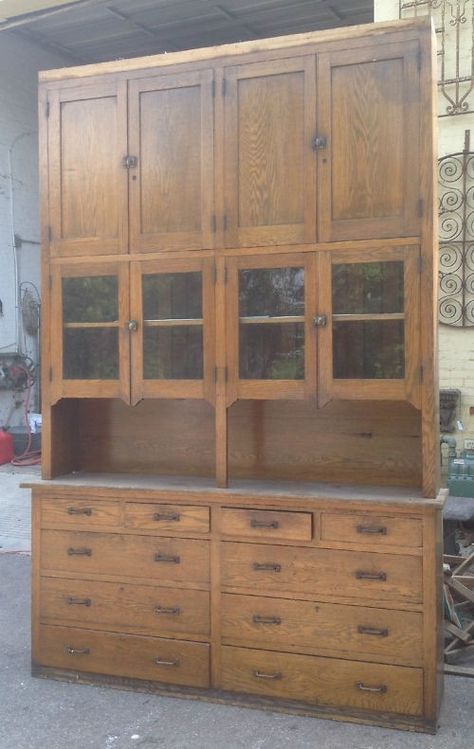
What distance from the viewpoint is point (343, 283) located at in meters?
3.04

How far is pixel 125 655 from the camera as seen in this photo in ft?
10.8

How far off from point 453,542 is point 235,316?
8.10 feet

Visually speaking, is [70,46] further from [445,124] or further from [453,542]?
[453,542]

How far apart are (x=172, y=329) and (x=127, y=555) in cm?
102

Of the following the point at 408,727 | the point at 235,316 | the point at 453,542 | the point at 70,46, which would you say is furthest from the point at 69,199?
the point at 70,46

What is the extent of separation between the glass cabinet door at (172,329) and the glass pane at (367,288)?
1.82 feet

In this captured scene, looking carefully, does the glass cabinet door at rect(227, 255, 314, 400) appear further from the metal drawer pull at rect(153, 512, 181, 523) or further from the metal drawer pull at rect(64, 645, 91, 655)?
the metal drawer pull at rect(64, 645, 91, 655)

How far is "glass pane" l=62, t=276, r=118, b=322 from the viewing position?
11.0ft

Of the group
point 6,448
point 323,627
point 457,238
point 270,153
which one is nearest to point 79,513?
point 323,627

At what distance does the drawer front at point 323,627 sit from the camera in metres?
2.93

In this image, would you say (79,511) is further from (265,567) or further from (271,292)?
(271,292)

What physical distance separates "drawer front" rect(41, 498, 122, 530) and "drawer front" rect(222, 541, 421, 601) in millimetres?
541

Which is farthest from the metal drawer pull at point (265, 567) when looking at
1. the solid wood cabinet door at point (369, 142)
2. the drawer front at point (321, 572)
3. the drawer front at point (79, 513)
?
the solid wood cabinet door at point (369, 142)

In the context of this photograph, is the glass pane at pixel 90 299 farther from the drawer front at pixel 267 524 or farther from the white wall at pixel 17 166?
the white wall at pixel 17 166
